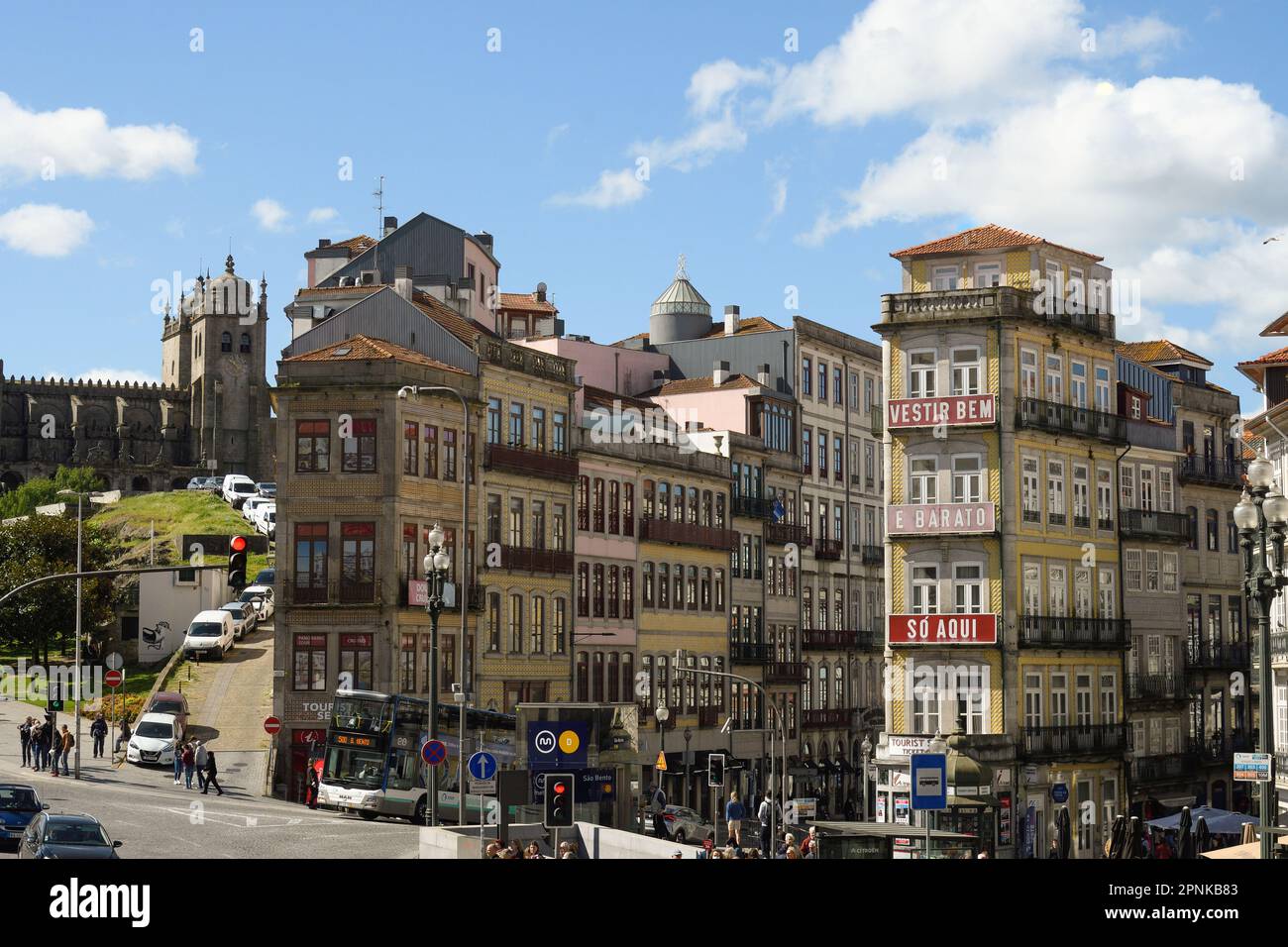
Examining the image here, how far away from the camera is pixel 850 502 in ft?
320

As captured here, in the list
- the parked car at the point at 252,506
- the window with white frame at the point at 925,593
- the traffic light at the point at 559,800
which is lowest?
the traffic light at the point at 559,800

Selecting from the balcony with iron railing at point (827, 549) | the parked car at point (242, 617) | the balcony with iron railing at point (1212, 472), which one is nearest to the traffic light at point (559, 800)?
the balcony with iron railing at point (1212, 472)

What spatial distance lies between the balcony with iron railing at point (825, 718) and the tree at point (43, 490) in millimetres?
76242

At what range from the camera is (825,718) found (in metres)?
91.1

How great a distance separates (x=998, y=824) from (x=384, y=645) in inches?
816

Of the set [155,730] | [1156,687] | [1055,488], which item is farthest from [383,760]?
[1156,687]

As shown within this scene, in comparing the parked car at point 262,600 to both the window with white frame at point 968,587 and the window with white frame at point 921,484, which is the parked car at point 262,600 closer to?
the window with white frame at point 921,484

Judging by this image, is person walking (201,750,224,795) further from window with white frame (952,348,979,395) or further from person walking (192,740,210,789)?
window with white frame (952,348,979,395)

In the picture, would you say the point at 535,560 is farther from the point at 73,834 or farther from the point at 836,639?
the point at 73,834

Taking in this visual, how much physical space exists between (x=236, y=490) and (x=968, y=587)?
304ft

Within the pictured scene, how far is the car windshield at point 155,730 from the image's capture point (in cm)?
6625

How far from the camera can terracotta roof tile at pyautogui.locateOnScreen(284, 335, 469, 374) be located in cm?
6806

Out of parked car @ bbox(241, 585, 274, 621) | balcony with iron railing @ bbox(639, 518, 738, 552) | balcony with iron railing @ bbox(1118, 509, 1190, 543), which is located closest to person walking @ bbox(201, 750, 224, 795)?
balcony with iron railing @ bbox(639, 518, 738, 552)
